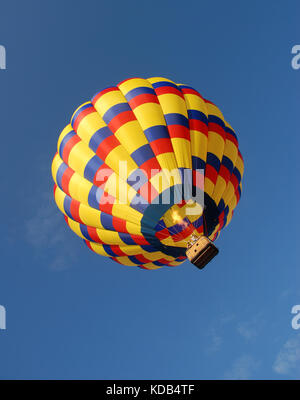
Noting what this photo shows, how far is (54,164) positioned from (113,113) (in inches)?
103

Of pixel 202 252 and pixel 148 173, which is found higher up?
pixel 148 173

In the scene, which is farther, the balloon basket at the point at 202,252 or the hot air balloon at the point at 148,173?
the hot air balloon at the point at 148,173

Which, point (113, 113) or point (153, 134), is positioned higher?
point (113, 113)

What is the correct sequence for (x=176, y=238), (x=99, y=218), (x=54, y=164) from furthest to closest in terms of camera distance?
(x=54, y=164)
(x=99, y=218)
(x=176, y=238)

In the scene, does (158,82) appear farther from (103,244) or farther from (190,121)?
(103,244)

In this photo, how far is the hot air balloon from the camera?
8.23m

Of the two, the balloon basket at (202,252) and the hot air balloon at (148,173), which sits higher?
the hot air balloon at (148,173)

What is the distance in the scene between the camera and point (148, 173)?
8.23 m

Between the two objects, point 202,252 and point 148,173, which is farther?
point 148,173

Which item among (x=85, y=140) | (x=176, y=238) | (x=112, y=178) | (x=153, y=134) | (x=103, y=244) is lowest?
(x=176, y=238)

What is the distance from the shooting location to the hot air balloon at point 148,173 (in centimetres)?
823

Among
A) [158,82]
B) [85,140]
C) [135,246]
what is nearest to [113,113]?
[85,140]

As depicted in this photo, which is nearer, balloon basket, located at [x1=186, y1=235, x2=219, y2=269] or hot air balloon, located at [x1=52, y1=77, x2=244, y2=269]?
balloon basket, located at [x1=186, y1=235, x2=219, y2=269]

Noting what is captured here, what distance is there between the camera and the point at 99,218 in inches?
363
